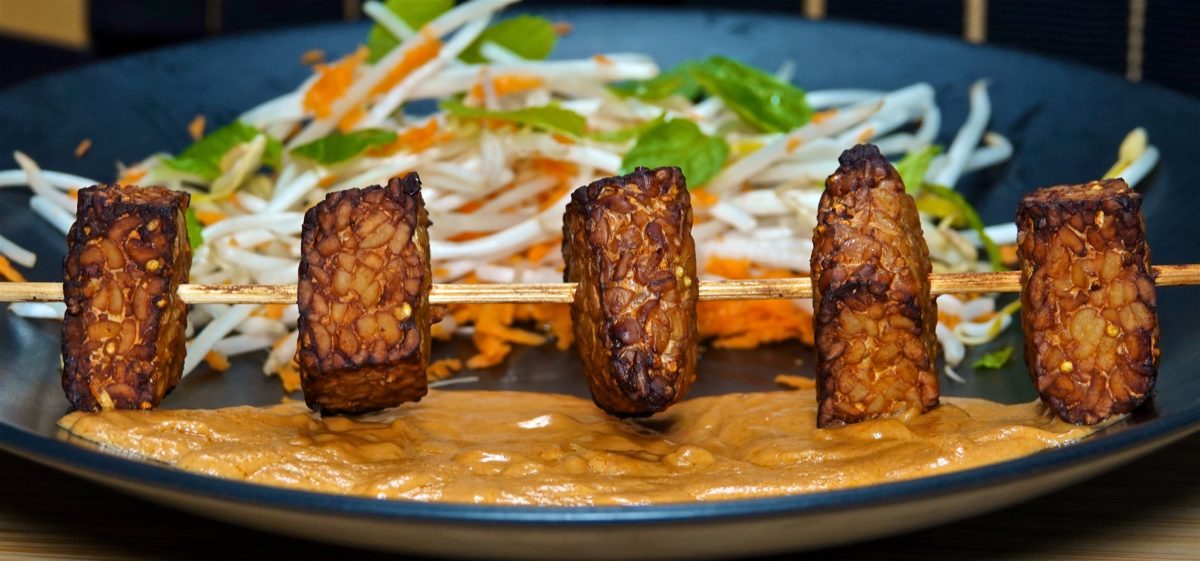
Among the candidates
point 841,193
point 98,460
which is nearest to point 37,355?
point 98,460

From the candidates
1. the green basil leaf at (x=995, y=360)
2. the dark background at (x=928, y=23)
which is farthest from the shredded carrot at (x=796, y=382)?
the dark background at (x=928, y=23)

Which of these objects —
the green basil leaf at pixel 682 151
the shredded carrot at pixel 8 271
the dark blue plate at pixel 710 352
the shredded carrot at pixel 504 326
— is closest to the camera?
the dark blue plate at pixel 710 352

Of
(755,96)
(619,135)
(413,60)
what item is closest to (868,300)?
(619,135)

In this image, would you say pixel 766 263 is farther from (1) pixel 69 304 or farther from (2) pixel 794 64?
(1) pixel 69 304

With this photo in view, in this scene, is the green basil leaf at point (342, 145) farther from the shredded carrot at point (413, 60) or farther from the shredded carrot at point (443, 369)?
the shredded carrot at point (443, 369)

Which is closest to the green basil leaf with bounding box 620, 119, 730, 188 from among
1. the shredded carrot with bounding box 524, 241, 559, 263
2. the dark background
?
the shredded carrot with bounding box 524, 241, 559, 263
